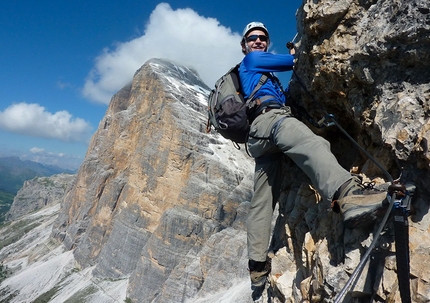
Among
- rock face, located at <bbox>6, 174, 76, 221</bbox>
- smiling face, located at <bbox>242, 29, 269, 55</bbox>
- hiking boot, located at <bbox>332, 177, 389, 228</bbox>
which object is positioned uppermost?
smiling face, located at <bbox>242, 29, 269, 55</bbox>

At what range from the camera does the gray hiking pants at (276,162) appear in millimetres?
4008

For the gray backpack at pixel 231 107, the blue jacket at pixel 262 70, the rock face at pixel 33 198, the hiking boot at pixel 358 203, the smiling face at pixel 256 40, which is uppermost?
the smiling face at pixel 256 40

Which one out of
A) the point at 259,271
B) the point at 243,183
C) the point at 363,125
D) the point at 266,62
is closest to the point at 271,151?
the point at 363,125

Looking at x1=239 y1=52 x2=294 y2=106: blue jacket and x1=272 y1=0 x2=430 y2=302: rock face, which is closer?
x1=272 y1=0 x2=430 y2=302: rock face

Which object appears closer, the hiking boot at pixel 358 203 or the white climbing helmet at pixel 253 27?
the hiking boot at pixel 358 203

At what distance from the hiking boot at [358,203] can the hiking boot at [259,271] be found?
2.30 m

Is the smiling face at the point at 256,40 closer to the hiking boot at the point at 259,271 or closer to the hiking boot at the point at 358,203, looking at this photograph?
the hiking boot at the point at 358,203

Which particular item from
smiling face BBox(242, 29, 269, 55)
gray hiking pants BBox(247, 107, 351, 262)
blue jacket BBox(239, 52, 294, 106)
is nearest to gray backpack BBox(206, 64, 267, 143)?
blue jacket BBox(239, 52, 294, 106)

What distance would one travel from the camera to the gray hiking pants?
158 inches

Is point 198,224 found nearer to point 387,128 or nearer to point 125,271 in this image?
point 125,271

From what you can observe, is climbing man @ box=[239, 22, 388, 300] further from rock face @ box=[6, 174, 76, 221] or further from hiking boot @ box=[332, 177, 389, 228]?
rock face @ box=[6, 174, 76, 221]

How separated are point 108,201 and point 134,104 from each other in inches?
907

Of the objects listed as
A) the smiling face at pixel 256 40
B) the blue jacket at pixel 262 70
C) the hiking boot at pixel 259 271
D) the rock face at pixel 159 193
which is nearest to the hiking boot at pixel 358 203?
the blue jacket at pixel 262 70

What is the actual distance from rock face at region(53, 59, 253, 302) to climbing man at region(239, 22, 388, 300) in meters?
35.5
